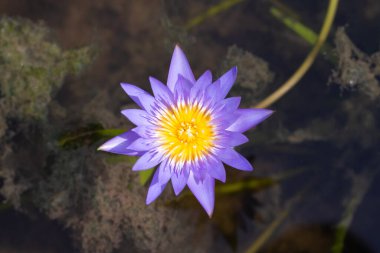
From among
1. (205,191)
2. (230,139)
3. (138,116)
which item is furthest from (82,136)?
(230,139)

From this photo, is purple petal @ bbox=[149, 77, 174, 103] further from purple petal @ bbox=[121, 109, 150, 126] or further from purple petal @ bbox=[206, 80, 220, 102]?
purple petal @ bbox=[206, 80, 220, 102]

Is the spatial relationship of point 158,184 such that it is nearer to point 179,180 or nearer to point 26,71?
point 179,180

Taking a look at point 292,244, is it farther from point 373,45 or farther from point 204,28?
point 204,28

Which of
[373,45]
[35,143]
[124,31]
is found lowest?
[373,45]

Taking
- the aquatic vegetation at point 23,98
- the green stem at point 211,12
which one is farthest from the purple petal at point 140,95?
the green stem at point 211,12

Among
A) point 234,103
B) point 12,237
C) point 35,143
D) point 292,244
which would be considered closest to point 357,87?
point 292,244
